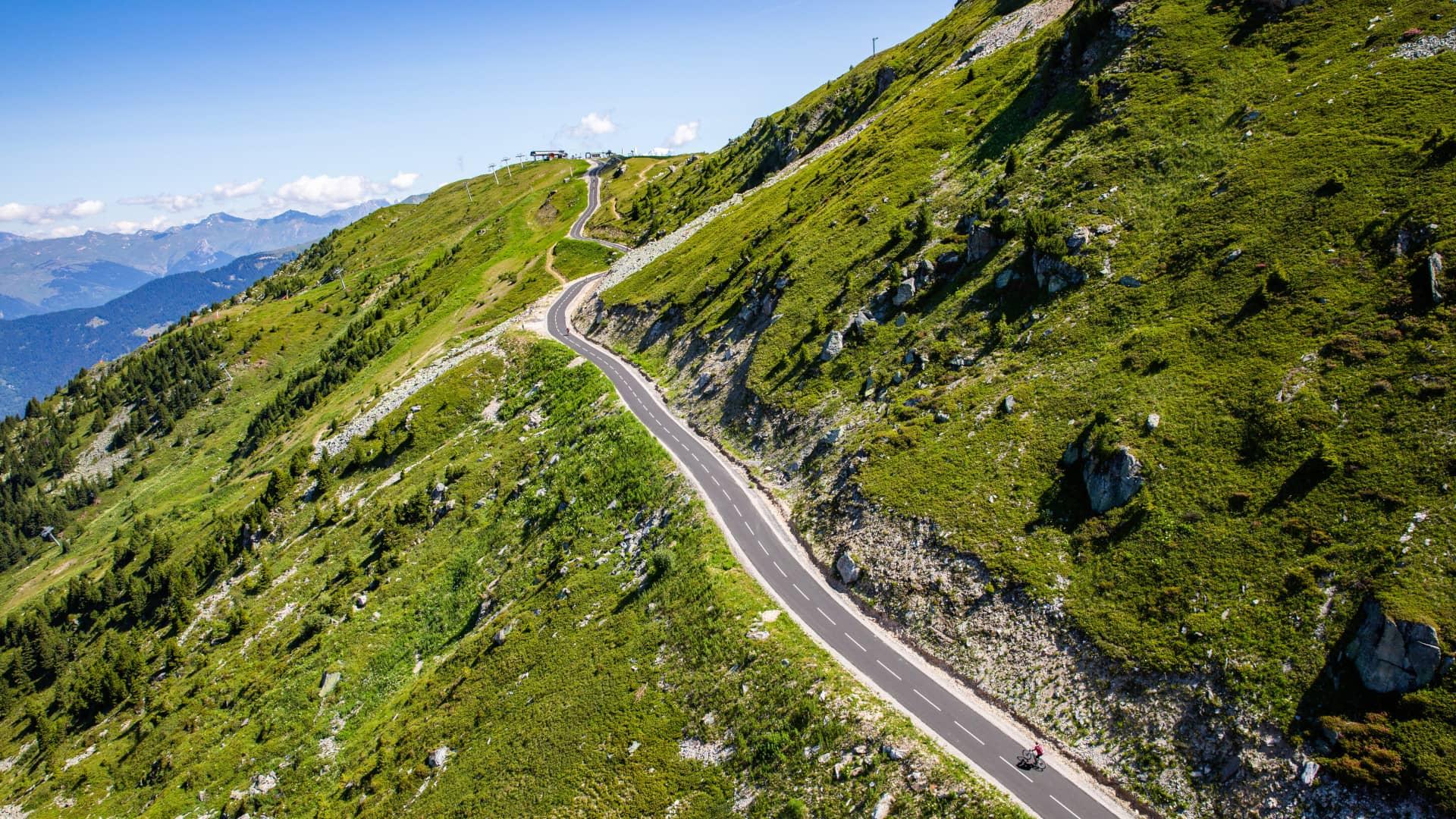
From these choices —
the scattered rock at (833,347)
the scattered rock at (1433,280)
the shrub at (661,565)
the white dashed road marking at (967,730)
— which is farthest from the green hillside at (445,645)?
the scattered rock at (1433,280)

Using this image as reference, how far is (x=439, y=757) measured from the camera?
44.9 m

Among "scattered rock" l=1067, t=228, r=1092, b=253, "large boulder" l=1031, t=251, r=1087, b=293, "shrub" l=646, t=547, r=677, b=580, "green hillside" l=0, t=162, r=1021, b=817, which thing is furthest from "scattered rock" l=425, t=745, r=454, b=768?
"scattered rock" l=1067, t=228, r=1092, b=253

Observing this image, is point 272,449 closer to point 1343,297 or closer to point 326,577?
point 326,577

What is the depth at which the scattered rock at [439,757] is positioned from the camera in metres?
44.6

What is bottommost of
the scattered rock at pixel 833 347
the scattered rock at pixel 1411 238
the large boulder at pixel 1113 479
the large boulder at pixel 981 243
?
the large boulder at pixel 1113 479

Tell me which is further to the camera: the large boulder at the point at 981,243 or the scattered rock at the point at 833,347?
the scattered rock at the point at 833,347

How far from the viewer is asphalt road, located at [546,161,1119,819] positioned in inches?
1169

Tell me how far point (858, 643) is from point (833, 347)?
32.8 metres

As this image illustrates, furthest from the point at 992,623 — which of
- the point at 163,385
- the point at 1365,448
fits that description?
the point at 163,385

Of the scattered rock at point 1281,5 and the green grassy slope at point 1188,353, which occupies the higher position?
the scattered rock at point 1281,5

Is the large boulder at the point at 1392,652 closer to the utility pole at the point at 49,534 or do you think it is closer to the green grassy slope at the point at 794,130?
the green grassy slope at the point at 794,130

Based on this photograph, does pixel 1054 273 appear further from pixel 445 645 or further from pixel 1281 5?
pixel 445 645

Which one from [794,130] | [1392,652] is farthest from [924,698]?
[794,130]

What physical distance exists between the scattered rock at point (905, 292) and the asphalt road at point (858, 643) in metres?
24.7
